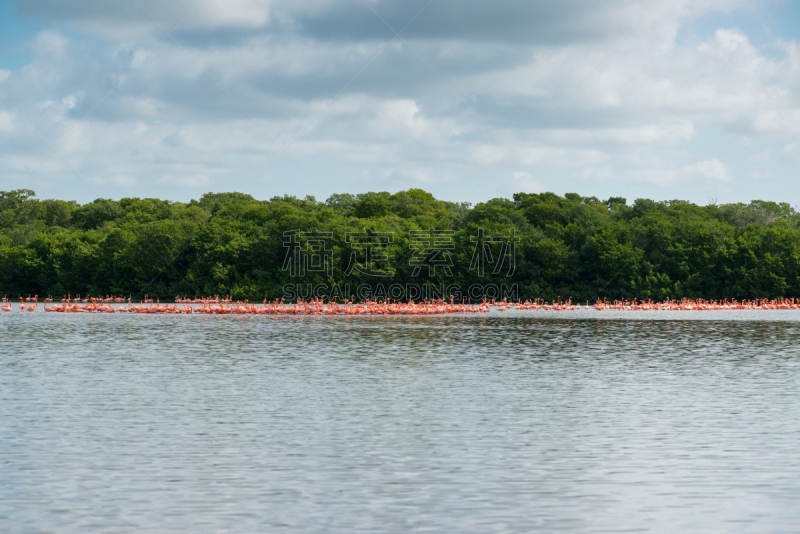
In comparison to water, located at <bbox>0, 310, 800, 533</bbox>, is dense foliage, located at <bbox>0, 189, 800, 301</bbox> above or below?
above

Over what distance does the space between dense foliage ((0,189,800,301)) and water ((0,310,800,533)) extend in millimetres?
48155

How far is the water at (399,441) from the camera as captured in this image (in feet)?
33.2

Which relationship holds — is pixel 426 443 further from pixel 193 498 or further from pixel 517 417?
pixel 193 498

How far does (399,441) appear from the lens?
14102mm

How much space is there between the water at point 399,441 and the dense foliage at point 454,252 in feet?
158

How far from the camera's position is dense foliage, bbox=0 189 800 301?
247 feet

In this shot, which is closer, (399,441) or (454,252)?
(399,441)

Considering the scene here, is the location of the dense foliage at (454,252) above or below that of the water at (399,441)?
above

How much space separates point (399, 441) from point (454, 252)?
70.0 metres

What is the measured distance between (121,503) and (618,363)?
18538 mm

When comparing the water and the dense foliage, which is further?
the dense foliage

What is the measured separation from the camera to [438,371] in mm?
23984

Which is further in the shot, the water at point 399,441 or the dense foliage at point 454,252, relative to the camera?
the dense foliage at point 454,252

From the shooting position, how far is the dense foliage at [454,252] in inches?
2963
